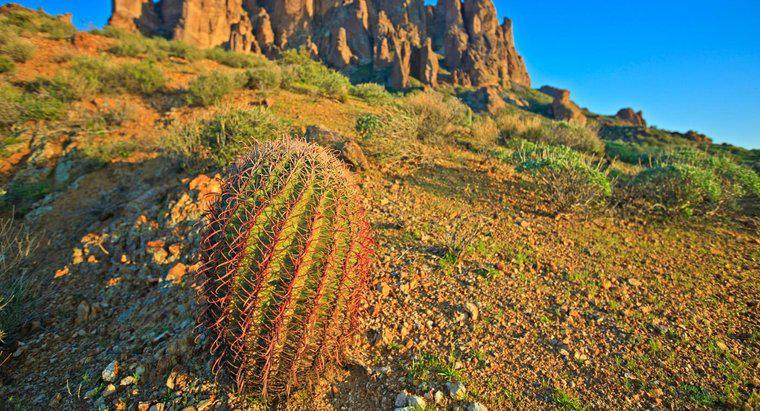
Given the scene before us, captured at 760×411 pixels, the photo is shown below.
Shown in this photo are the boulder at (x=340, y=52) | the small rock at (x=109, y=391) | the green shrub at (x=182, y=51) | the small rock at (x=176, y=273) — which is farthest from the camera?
the boulder at (x=340, y=52)

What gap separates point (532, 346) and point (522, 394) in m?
0.57

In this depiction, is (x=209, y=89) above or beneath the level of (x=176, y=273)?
above

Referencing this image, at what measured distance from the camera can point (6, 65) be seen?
8742 millimetres

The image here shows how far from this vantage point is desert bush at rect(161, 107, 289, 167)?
563 centimetres

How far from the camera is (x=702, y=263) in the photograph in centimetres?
447

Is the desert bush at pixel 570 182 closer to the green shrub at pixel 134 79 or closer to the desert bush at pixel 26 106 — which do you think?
the green shrub at pixel 134 79

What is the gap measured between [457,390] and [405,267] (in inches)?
60.5

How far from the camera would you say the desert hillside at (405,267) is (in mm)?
2596

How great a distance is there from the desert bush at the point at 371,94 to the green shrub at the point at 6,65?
9.87m

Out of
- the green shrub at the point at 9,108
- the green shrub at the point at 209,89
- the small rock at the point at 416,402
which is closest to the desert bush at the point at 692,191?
the small rock at the point at 416,402

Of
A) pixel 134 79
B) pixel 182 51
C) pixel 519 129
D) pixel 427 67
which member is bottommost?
pixel 134 79

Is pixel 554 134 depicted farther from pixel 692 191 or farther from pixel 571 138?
pixel 692 191

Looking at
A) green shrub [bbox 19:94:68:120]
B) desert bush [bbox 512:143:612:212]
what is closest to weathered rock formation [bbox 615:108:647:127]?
desert bush [bbox 512:143:612:212]

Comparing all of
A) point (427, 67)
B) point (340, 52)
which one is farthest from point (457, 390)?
point (340, 52)
